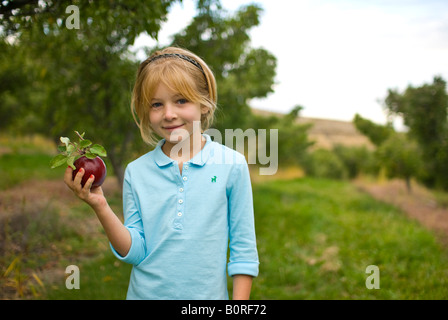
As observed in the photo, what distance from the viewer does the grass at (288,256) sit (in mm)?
4164

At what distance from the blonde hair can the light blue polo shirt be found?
289 millimetres

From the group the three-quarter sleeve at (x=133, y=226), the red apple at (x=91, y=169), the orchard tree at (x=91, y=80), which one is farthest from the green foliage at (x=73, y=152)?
the orchard tree at (x=91, y=80)

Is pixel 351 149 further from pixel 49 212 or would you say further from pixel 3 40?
pixel 3 40

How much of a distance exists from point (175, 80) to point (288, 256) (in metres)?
4.47

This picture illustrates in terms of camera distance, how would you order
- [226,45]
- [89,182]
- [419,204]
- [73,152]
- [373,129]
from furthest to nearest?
1. [373,129]
2. [419,204]
3. [226,45]
4. [73,152]
5. [89,182]

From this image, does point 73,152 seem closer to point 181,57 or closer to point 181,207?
point 181,207

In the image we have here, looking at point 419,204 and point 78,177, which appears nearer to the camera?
point 78,177

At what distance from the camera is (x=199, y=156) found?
1852 mm

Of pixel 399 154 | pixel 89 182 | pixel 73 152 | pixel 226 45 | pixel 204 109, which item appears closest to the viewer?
pixel 89 182

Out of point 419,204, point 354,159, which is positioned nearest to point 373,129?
point 419,204

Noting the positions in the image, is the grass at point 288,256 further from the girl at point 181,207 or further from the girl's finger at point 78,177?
the girl's finger at point 78,177

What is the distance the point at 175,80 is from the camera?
71.4 inches

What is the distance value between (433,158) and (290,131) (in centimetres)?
809
